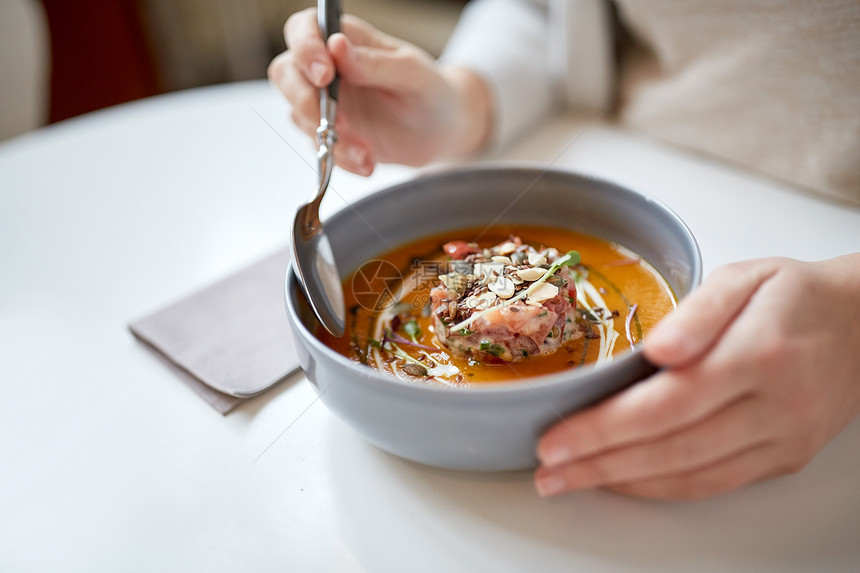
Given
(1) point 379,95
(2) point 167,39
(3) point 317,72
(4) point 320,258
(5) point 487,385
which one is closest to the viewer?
(5) point 487,385

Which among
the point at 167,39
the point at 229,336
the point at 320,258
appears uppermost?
the point at 320,258

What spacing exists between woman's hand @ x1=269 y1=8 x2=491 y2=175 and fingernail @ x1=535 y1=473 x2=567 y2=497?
579 millimetres

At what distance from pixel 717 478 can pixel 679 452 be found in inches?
2.0

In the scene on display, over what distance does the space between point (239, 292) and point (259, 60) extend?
8.59 ft

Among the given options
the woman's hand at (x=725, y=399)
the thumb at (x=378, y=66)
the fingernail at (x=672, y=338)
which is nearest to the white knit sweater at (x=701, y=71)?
the thumb at (x=378, y=66)

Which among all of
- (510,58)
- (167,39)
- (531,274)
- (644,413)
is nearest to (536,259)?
(531,274)

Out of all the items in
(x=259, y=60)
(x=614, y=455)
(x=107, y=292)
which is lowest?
(x=259, y=60)

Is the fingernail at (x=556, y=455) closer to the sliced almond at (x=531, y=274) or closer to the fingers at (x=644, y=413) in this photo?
the fingers at (x=644, y=413)

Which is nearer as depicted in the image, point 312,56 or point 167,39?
point 312,56

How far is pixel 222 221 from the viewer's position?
1057 millimetres

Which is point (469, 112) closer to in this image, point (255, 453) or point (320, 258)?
point (320, 258)

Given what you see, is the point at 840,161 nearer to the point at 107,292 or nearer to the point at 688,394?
the point at 688,394

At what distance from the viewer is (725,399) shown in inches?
19.0

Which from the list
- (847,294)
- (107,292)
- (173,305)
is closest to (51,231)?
(107,292)
